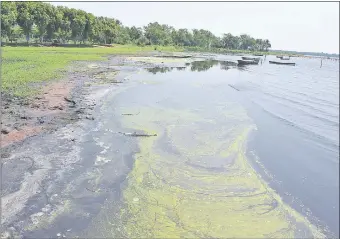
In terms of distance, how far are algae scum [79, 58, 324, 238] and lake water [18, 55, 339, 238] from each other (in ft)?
0.11

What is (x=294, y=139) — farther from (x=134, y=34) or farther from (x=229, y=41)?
(x=229, y=41)

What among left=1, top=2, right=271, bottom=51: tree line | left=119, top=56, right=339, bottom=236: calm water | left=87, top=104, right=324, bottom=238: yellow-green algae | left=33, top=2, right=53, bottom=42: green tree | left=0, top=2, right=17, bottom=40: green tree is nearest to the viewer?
left=87, top=104, right=324, bottom=238: yellow-green algae

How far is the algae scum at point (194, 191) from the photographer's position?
29.1 feet

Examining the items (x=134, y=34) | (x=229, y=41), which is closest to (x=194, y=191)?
(x=134, y=34)

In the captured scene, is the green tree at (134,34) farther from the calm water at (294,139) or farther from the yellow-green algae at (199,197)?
the yellow-green algae at (199,197)

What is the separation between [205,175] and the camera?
12.2 m

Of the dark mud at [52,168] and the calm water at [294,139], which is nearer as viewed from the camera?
the dark mud at [52,168]

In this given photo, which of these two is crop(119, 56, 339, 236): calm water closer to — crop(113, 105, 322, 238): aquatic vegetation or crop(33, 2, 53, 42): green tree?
crop(113, 105, 322, 238): aquatic vegetation

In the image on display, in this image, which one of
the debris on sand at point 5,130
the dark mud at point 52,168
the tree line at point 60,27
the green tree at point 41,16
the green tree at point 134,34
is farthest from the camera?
the green tree at point 134,34

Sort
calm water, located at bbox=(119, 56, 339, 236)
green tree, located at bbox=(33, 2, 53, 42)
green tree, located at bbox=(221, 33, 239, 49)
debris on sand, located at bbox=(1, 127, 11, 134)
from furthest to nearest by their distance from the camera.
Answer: green tree, located at bbox=(221, 33, 239, 49) < green tree, located at bbox=(33, 2, 53, 42) < debris on sand, located at bbox=(1, 127, 11, 134) < calm water, located at bbox=(119, 56, 339, 236)

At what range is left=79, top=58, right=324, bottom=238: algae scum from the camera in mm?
8867

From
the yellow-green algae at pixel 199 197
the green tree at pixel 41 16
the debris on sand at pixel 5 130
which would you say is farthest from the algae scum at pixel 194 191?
the green tree at pixel 41 16

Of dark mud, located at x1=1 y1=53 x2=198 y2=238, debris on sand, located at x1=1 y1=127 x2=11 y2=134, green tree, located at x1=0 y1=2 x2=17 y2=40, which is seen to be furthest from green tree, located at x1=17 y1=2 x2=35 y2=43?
debris on sand, located at x1=1 y1=127 x2=11 y2=134

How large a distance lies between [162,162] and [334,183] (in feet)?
22.3
